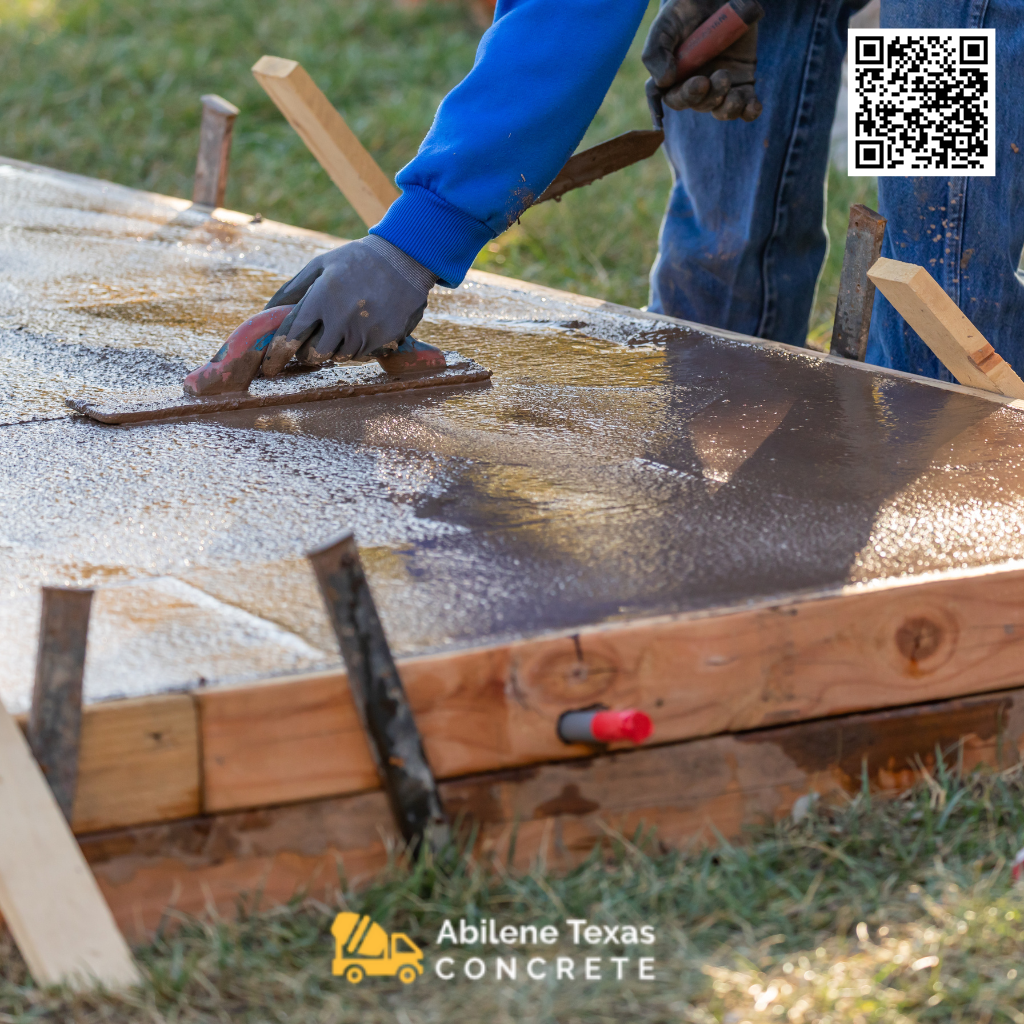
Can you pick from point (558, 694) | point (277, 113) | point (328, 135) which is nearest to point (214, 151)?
point (328, 135)

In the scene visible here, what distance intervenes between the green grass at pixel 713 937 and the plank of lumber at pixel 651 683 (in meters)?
0.13

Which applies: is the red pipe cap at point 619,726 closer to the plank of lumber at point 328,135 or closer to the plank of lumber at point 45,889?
the plank of lumber at point 45,889

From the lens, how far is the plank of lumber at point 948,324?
7.51ft

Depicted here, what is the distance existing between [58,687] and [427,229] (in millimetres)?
1150

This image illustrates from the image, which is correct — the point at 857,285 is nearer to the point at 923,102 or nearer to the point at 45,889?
the point at 923,102

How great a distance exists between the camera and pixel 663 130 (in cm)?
308

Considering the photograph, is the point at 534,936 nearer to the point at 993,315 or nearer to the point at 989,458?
the point at 989,458

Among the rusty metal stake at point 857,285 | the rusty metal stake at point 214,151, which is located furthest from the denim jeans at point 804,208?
the rusty metal stake at point 214,151

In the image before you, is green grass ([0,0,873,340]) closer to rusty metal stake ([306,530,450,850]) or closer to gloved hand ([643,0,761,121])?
gloved hand ([643,0,761,121])

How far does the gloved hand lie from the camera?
276cm

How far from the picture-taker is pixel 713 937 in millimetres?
1355

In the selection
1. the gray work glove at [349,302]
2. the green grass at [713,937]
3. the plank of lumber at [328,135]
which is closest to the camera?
the green grass at [713,937]

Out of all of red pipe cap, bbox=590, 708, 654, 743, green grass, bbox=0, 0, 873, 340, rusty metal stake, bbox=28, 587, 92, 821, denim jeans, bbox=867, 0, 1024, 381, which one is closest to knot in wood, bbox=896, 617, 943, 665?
red pipe cap, bbox=590, 708, 654, 743

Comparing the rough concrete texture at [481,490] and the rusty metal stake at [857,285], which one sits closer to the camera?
the rough concrete texture at [481,490]
